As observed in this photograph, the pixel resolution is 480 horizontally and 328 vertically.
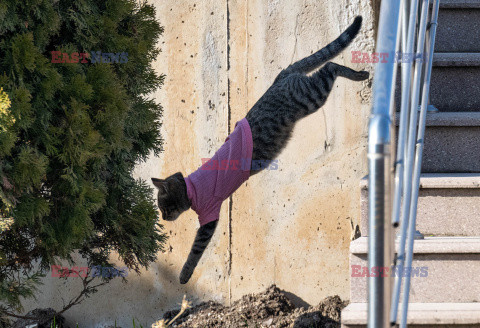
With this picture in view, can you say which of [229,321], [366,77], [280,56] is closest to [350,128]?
[366,77]

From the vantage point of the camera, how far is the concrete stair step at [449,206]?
202cm

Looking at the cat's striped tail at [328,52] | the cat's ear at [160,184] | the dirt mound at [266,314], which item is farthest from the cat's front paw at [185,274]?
the cat's striped tail at [328,52]

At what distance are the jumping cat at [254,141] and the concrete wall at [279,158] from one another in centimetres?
6

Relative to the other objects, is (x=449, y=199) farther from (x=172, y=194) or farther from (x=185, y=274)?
(x=185, y=274)

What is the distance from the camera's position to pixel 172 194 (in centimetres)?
271

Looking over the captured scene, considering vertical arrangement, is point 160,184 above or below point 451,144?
below

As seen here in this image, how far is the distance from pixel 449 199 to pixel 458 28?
3.90ft

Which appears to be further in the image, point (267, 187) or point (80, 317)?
point (80, 317)

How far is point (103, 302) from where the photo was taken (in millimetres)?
3107

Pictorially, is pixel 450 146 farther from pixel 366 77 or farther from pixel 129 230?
pixel 129 230

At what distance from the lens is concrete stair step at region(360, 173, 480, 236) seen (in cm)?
202

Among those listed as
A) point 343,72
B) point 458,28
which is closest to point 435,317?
point 343,72

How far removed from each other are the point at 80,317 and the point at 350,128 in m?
2.09

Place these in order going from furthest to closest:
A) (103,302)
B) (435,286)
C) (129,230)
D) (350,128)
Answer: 1. (103,302)
2. (350,128)
3. (129,230)
4. (435,286)
